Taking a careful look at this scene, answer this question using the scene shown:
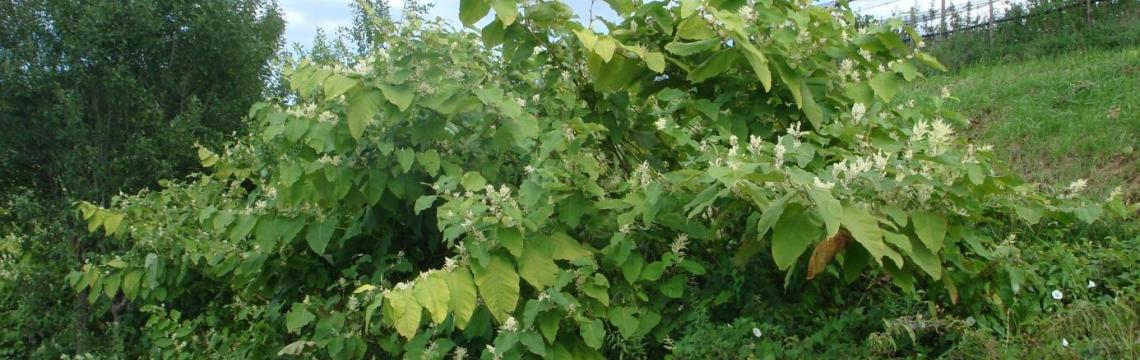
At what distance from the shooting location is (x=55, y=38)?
17.8ft

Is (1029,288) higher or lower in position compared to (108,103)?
lower

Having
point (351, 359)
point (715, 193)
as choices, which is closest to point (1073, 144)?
point (715, 193)

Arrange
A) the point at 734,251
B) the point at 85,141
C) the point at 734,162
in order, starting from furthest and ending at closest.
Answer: the point at 85,141, the point at 734,251, the point at 734,162

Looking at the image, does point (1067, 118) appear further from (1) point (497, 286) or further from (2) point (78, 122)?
(2) point (78, 122)

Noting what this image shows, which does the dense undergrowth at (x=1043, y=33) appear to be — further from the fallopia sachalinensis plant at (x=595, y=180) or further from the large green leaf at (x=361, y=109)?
the large green leaf at (x=361, y=109)

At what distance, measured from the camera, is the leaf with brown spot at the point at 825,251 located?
2.38 metres

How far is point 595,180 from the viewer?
10.9 feet

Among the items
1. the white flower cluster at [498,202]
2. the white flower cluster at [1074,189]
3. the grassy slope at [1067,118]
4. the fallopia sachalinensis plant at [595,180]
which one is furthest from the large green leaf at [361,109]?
the grassy slope at [1067,118]

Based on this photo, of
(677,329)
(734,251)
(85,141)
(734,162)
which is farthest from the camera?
(85,141)

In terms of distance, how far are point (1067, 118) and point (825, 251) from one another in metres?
4.72

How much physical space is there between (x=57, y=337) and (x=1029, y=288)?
211 inches

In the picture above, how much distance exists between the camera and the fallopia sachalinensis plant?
8.36 feet

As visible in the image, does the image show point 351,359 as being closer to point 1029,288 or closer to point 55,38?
point 1029,288

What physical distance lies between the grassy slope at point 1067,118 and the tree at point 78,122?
5209mm
